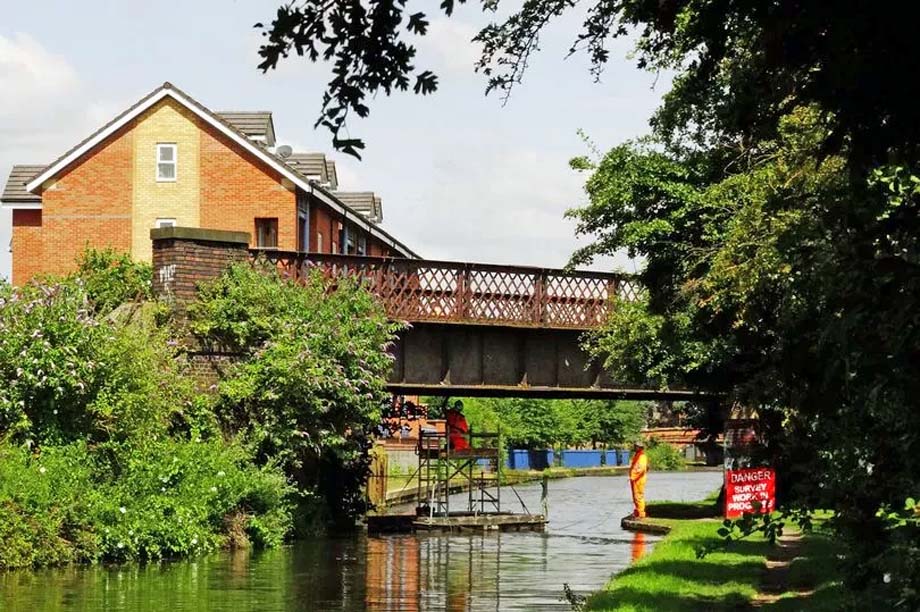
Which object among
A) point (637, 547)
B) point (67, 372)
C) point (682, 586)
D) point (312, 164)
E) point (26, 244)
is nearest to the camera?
point (682, 586)

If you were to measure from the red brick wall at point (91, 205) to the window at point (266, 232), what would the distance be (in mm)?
4738

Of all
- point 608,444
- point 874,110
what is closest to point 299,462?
point 874,110

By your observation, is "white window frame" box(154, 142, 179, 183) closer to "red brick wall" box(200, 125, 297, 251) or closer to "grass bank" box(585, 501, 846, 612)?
"red brick wall" box(200, 125, 297, 251)

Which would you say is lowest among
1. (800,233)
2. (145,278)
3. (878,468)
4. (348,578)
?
(348,578)

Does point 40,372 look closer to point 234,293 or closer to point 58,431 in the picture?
point 58,431

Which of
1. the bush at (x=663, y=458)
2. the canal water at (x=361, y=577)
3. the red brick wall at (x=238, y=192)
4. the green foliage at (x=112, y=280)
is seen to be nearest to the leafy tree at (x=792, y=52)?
the canal water at (x=361, y=577)

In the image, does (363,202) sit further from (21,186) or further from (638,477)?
(638,477)

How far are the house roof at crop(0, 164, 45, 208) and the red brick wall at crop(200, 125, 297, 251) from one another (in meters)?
6.51

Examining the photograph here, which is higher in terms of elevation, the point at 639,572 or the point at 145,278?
the point at 145,278

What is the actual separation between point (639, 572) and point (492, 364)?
18.5 m

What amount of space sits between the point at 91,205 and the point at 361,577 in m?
34.3

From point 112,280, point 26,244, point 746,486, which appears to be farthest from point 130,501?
point 26,244

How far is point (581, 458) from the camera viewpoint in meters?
101

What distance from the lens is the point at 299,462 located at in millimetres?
32938
